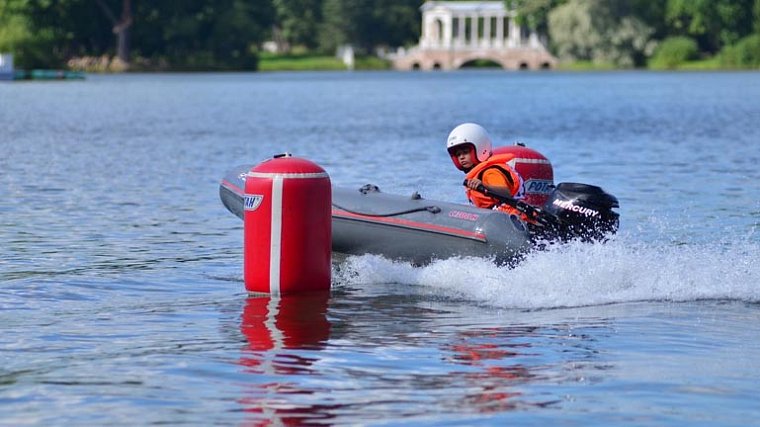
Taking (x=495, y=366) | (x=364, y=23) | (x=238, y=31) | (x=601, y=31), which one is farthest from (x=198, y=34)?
(x=495, y=366)

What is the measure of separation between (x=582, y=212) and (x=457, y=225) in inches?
38.2

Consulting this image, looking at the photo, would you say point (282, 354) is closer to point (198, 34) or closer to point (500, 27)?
point (198, 34)

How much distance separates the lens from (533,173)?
12477mm

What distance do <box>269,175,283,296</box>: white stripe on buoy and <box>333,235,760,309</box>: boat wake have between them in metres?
1.34

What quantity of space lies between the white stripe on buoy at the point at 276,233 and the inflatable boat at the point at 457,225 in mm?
1343

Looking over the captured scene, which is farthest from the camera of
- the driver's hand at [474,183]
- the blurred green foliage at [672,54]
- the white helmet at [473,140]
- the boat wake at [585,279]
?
the blurred green foliage at [672,54]

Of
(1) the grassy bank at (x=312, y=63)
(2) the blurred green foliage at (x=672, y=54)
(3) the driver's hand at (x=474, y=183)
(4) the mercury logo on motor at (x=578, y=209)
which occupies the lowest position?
(1) the grassy bank at (x=312, y=63)

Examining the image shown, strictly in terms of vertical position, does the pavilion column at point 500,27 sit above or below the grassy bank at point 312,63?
above

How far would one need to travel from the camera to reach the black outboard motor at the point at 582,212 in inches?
431

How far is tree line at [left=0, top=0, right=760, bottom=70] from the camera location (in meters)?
92.8

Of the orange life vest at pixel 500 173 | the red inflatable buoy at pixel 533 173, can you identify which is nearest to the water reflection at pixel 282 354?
the orange life vest at pixel 500 173

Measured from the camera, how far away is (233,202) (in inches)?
515

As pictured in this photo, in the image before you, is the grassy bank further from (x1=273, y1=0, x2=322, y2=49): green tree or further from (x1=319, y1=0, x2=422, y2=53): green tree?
(x1=319, y1=0, x2=422, y2=53): green tree

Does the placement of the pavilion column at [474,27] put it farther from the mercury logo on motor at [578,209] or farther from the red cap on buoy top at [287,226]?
the red cap on buoy top at [287,226]
